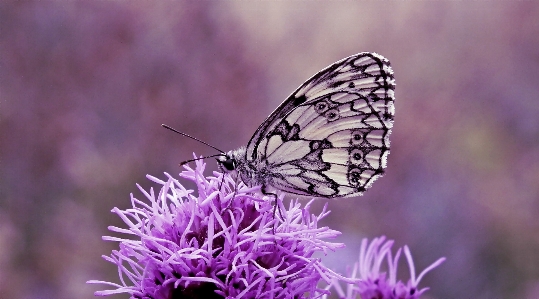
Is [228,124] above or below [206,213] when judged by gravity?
above

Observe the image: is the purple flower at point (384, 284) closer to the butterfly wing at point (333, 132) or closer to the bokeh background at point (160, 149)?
the butterfly wing at point (333, 132)

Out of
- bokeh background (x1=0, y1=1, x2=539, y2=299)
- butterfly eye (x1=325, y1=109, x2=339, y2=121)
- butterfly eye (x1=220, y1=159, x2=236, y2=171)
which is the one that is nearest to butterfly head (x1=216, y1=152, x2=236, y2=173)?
butterfly eye (x1=220, y1=159, x2=236, y2=171)

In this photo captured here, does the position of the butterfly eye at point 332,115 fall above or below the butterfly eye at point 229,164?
above

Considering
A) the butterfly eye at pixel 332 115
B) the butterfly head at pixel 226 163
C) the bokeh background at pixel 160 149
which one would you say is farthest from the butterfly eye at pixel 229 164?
the bokeh background at pixel 160 149

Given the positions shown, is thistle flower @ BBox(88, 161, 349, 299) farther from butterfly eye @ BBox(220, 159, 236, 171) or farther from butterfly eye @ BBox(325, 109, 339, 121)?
butterfly eye @ BBox(325, 109, 339, 121)

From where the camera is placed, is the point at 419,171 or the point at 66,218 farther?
the point at 419,171

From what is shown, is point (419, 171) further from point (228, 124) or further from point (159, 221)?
point (159, 221)

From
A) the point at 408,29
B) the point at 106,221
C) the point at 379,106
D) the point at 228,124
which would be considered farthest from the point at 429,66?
the point at 379,106
